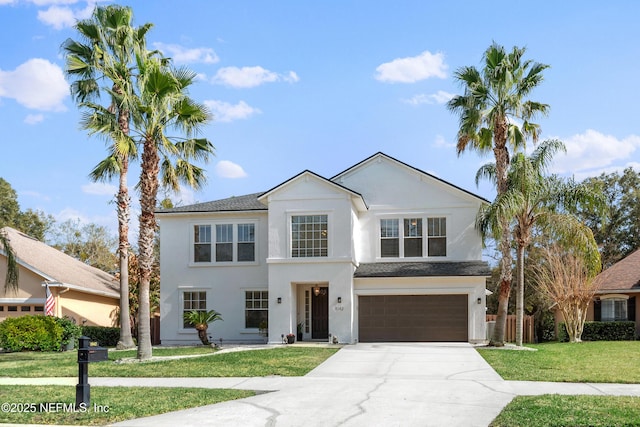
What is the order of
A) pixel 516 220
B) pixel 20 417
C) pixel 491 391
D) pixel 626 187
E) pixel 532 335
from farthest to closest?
1. pixel 626 187
2. pixel 532 335
3. pixel 516 220
4. pixel 491 391
5. pixel 20 417

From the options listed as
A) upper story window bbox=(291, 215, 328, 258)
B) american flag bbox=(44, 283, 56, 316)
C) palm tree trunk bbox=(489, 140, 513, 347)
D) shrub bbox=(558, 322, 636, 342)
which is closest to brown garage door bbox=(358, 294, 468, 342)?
palm tree trunk bbox=(489, 140, 513, 347)

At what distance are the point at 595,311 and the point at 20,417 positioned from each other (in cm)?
2758

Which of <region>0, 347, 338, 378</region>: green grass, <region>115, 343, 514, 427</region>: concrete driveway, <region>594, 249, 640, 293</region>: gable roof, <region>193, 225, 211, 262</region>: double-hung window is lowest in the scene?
<region>0, 347, 338, 378</region>: green grass

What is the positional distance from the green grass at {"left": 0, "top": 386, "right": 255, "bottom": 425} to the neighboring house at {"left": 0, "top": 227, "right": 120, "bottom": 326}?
13.9 m

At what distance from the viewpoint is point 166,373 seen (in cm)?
1569

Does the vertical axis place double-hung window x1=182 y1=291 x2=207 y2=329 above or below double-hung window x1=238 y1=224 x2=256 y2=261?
below

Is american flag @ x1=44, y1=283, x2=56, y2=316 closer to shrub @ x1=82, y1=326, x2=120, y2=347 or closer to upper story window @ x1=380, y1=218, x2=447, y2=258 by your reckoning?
shrub @ x1=82, y1=326, x2=120, y2=347

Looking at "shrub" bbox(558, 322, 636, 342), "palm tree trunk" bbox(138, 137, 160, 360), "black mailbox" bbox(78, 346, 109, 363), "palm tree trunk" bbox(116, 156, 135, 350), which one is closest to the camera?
"black mailbox" bbox(78, 346, 109, 363)

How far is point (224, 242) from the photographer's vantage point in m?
27.9

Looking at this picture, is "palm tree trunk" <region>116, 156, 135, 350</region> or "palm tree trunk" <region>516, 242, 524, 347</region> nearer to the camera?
"palm tree trunk" <region>516, 242, 524, 347</region>

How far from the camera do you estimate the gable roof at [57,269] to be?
87.0 feet

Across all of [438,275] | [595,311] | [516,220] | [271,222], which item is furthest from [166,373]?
[595,311]

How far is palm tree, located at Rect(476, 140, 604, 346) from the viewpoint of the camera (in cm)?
2262

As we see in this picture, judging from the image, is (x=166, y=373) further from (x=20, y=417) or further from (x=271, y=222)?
(x=271, y=222)
